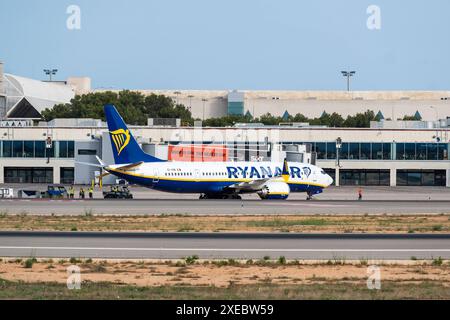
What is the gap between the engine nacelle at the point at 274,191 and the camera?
270 feet

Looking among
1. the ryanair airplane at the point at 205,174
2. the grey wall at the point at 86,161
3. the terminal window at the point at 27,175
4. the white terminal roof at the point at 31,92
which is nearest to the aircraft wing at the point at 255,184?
the ryanair airplane at the point at 205,174

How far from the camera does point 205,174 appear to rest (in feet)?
271

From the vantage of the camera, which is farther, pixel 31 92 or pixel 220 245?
pixel 31 92

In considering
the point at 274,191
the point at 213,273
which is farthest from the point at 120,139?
the point at 213,273

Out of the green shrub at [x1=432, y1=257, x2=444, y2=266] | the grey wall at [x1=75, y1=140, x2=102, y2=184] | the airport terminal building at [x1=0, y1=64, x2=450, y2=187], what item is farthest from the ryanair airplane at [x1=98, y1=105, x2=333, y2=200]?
the green shrub at [x1=432, y1=257, x2=444, y2=266]

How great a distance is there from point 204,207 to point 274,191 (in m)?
14.0

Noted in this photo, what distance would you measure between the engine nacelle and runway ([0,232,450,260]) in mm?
35068

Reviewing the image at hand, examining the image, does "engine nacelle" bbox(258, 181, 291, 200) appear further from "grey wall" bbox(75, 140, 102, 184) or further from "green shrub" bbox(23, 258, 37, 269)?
"green shrub" bbox(23, 258, 37, 269)

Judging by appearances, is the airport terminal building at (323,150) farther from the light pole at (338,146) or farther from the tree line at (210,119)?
the tree line at (210,119)

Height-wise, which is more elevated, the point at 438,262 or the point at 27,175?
the point at 438,262

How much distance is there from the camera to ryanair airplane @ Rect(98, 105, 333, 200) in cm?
7962

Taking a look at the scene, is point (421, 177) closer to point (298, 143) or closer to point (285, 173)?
point (298, 143)

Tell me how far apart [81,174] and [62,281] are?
87.2m

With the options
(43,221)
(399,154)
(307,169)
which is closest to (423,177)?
(399,154)
